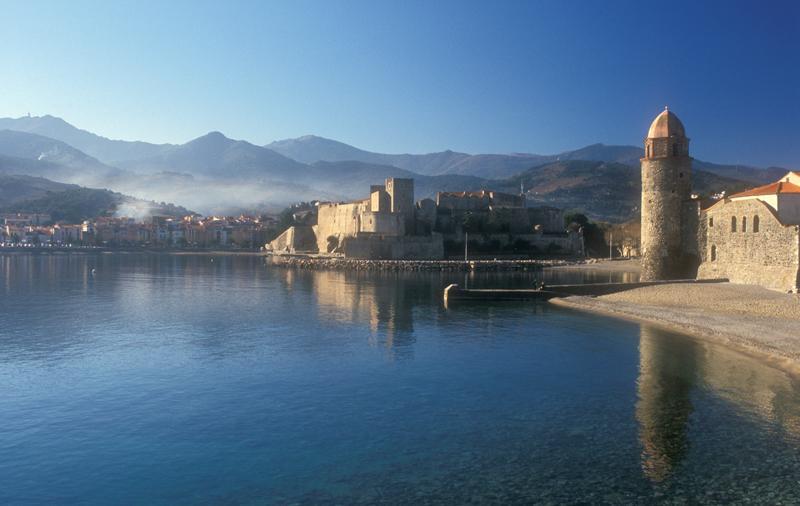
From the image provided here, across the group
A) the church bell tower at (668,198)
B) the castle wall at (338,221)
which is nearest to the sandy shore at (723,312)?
the church bell tower at (668,198)

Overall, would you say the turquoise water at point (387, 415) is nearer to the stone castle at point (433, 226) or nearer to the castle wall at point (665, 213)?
the castle wall at point (665, 213)

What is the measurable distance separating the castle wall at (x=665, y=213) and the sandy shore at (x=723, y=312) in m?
2.24

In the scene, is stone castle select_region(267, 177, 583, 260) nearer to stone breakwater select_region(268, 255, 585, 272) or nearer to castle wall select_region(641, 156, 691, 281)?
stone breakwater select_region(268, 255, 585, 272)

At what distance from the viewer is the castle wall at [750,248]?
1827cm

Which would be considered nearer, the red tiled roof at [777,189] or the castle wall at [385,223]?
the red tiled roof at [777,189]

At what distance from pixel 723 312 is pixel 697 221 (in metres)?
6.34

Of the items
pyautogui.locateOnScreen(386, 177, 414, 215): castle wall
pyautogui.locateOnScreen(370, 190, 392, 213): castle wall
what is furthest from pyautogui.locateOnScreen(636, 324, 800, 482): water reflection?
pyautogui.locateOnScreen(370, 190, 392, 213): castle wall

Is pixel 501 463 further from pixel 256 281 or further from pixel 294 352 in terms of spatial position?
pixel 256 281

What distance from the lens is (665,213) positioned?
23.2 metres

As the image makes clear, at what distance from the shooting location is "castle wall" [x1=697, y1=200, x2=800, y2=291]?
59.9ft

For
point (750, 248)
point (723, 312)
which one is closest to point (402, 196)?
point (750, 248)

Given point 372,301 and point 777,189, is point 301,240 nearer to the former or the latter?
point 372,301

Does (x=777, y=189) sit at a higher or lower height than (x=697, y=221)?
higher

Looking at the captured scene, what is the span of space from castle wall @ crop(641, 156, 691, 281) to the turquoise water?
6.76 metres
